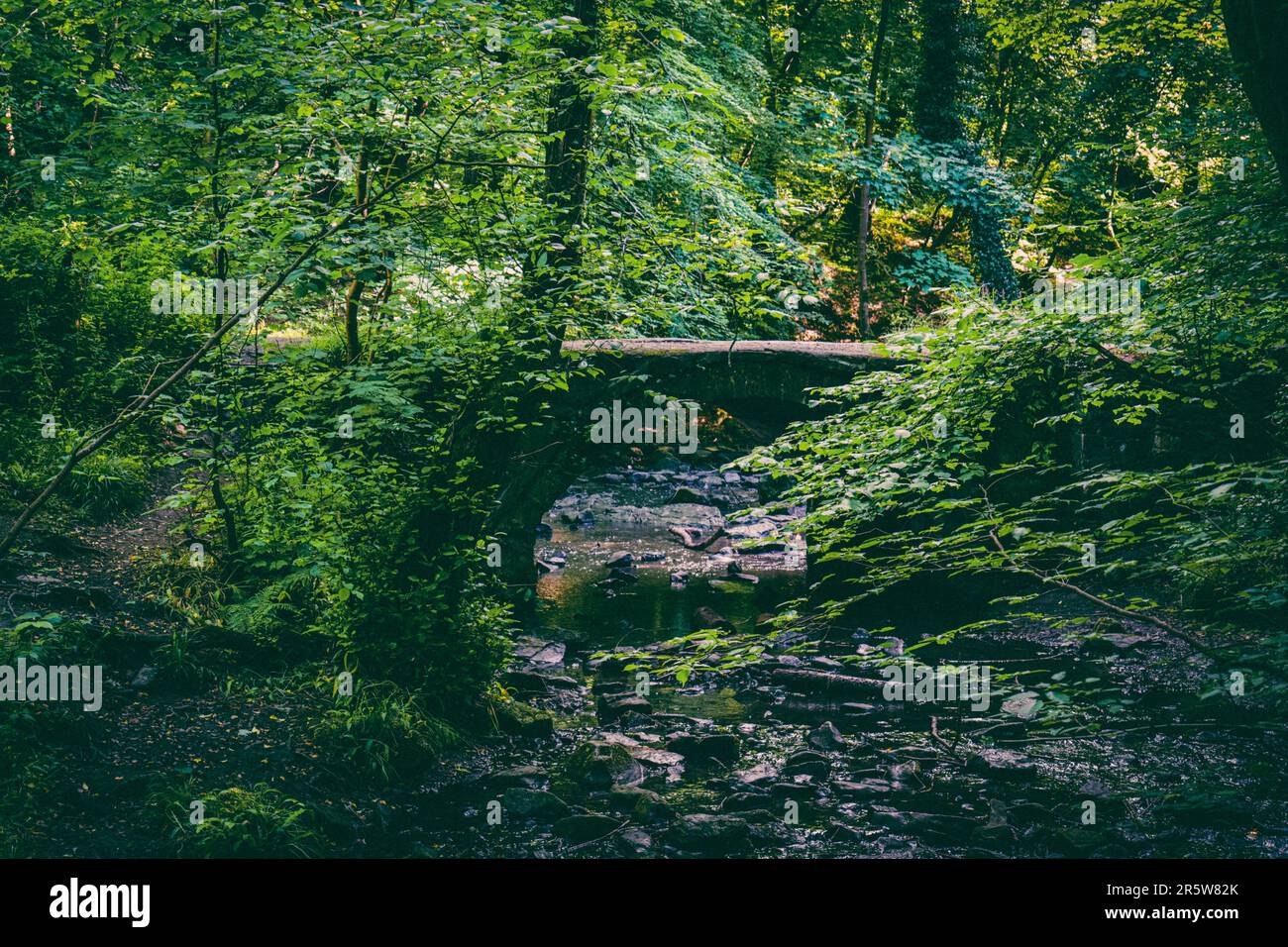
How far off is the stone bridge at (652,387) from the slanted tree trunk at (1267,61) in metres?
6.25

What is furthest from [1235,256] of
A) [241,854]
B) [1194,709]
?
[241,854]

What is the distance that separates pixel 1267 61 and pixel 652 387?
7.37 m

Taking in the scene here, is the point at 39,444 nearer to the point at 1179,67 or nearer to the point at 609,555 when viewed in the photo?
the point at 609,555

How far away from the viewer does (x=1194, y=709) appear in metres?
8.08

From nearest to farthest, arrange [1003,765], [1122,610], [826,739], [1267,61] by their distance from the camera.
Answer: [1267,61] → [1122,610] → [1003,765] → [826,739]

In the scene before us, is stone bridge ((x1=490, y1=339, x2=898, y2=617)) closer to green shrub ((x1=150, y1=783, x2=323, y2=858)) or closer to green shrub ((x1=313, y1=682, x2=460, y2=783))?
green shrub ((x1=313, y1=682, x2=460, y2=783))

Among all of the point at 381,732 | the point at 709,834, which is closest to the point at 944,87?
the point at 709,834

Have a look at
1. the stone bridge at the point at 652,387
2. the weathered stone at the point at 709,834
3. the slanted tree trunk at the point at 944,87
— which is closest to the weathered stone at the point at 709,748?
the weathered stone at the point at 709,834

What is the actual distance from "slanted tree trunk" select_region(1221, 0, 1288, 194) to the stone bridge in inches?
246

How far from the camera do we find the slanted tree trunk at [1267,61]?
4.01m

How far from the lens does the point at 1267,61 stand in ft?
13.4

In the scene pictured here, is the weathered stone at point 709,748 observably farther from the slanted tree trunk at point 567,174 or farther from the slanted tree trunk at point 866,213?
the slanted tree trunk at point 866,213

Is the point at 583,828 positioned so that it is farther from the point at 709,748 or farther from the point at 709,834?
the point at 709,748

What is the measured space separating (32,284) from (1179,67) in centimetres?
1316
